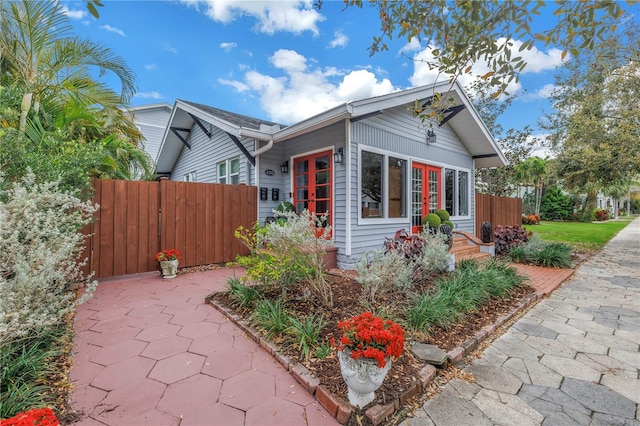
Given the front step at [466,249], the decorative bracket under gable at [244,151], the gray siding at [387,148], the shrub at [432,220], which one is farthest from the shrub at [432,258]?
the decorative bracket under gable at [244,151]

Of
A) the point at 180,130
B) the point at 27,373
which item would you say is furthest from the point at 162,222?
the point at 180,130

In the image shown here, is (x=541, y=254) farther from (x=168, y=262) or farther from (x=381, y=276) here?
(x=168, y=262)

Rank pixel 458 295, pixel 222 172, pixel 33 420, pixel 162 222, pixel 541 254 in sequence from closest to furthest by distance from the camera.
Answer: pixel 33 420 → pixel 458 295 → pixel 162 222 → pixel 541 254 → pixel 222 172

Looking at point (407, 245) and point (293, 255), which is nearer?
point (293, 255)

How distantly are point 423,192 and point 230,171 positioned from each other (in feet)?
17.9

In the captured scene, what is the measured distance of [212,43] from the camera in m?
7.13

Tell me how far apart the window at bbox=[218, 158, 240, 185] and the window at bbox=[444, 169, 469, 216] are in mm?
6008

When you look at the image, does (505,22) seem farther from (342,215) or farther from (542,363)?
(342,215)

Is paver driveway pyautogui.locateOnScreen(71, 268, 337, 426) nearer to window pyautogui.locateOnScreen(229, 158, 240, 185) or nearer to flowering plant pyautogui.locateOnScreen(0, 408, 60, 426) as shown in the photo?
flowering plant pyautogui.locateOnScreen(0, 408, 60, 426)

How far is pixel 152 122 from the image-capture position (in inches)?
605

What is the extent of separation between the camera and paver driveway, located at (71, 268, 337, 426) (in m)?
1.89

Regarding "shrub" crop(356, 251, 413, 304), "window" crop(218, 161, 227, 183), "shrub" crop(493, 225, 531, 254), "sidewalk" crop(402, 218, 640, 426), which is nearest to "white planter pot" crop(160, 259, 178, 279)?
"shrub" crop(356, 251, 413, 304)

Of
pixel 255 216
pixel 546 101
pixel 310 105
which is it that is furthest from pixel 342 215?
pixel 546 101

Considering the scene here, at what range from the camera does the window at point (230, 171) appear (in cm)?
822
